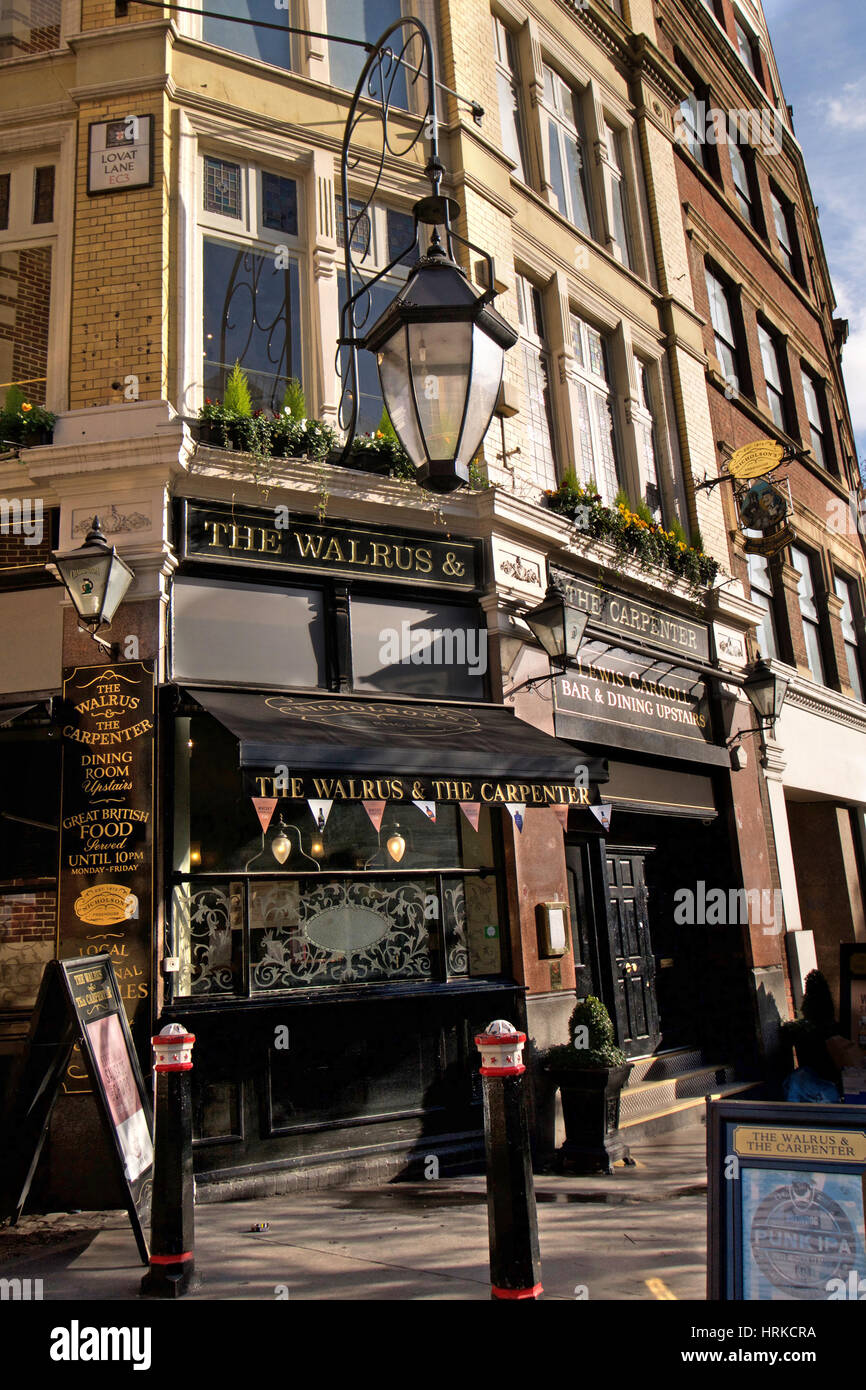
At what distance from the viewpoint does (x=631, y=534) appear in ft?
36.3

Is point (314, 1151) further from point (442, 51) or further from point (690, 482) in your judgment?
point (442, 51)

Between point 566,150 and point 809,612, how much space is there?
8.34m

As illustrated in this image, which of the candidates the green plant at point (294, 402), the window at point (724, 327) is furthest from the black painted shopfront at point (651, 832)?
the window at point (724, 327)

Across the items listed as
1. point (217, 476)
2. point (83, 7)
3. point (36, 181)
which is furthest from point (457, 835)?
point (83, 7)

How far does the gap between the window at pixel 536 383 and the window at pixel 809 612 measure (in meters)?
6.74

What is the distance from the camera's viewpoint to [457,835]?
8531 mm

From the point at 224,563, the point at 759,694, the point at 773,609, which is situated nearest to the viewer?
the point at 224,563

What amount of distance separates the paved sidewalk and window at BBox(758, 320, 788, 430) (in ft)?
46.8

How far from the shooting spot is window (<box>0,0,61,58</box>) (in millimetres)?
9273

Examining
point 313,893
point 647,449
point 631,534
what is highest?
point 647,449

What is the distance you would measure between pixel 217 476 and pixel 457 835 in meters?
3.63

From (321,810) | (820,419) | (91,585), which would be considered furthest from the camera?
(820,419)

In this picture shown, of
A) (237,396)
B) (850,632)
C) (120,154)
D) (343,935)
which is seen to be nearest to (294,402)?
(237,396)

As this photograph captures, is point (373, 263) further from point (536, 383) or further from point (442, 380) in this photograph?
point (442, 380)
